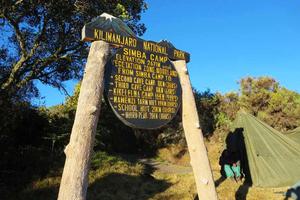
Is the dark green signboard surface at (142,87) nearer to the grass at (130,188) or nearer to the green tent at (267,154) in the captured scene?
the grass at (130,188)

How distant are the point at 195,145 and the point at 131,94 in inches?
61.6

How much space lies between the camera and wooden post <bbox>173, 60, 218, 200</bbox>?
6.54 metres

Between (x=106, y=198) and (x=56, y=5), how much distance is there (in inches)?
310

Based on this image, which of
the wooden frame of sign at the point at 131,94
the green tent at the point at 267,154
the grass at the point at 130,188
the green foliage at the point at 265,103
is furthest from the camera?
the green foliage at the point at 265,103

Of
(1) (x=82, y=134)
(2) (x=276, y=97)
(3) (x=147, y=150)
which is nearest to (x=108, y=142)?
(3) (x=147, y=150)

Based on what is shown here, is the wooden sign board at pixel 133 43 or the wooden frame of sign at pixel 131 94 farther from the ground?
the wooden sign board at pixel 133 43

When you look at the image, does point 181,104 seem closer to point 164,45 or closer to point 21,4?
point 164,45

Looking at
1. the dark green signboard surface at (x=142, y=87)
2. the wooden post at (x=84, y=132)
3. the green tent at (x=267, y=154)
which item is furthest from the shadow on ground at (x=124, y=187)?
the wooden post at (x=84, y=132)

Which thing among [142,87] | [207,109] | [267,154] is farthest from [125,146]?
[142,87]

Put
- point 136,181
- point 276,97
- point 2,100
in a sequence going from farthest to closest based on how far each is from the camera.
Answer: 1. point 276,97
2. point 2,100
3. point 136,181

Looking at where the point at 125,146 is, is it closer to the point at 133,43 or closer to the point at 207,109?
the point at 207,109

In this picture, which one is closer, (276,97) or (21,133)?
(21,133)

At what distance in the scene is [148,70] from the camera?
6441mm

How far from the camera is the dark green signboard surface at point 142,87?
231 inches
